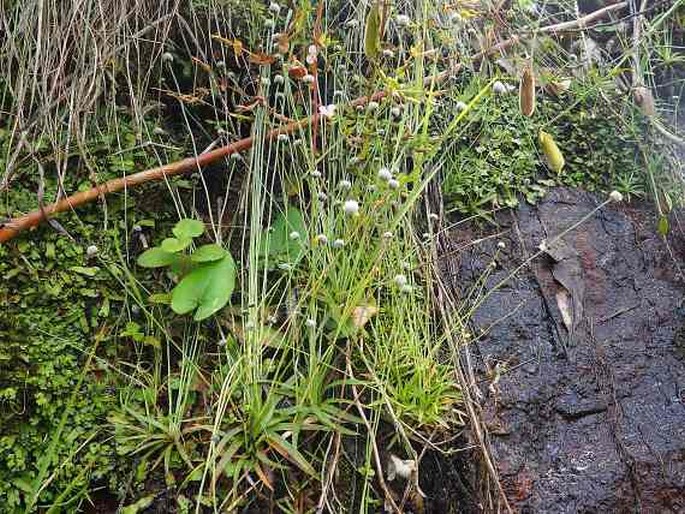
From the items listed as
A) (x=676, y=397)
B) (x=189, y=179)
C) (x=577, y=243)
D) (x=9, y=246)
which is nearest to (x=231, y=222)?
(x=189, y=179)

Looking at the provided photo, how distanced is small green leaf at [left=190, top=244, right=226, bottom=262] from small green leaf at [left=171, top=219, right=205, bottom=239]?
3cm

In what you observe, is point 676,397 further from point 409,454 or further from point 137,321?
point 137,321

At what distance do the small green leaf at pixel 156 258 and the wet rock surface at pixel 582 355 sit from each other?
617 mm

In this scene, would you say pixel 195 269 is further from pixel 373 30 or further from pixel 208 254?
pixel 373 30

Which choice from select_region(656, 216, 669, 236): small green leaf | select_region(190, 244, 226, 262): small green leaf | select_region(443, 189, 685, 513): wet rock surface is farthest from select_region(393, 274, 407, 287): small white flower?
select_region(656, 216, 669, 236): small green leaf

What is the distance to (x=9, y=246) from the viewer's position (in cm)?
117

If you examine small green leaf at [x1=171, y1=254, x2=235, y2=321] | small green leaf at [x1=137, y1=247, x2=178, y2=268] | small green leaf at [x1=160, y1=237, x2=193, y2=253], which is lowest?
small green leaf at [x1=171, y1=254, x2=235, y2=321]

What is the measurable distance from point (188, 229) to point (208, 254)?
0.21 ft

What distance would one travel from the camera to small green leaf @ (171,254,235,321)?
3.84 ft

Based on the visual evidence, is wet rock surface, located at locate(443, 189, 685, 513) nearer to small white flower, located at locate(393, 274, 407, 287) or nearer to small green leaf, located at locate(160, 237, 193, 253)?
small white flower, located at locate(393, 274, 407, 287)

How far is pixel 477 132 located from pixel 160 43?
32.4 inches

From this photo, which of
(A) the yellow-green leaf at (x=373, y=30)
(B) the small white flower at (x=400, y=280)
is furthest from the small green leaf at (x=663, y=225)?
(A) the yellow-green leaf at (x=373, y=30)

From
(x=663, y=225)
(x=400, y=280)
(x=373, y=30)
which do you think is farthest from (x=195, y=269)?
(x=663, y=225)

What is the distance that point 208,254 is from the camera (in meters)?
1.21
